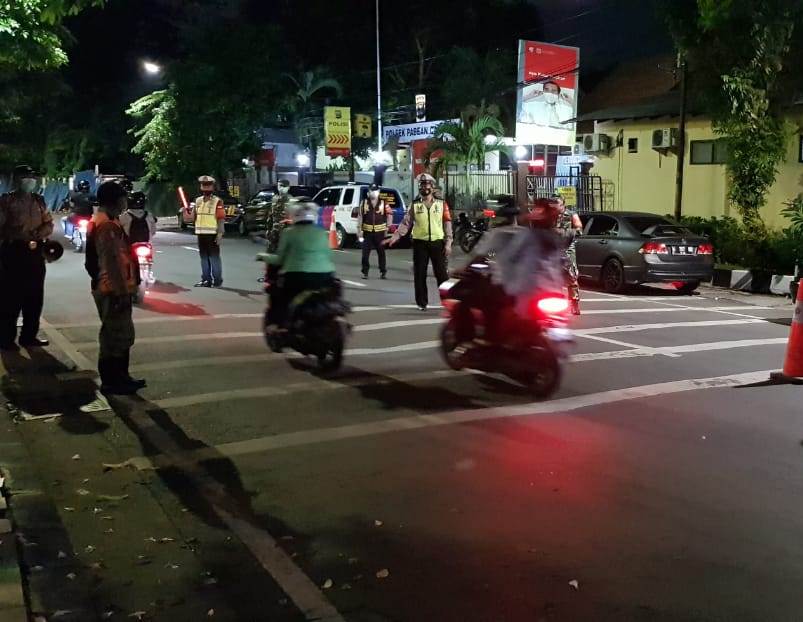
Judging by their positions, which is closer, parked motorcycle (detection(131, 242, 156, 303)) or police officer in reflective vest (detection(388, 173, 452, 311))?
police officer in reflective vest (detection(388, 173, 452, 311))

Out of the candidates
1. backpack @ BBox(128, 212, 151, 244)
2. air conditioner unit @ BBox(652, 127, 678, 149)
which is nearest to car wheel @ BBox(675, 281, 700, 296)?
air conditioner unit @ BBox(652, 127, 678, 149)

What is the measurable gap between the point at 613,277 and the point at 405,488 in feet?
A: 38.9

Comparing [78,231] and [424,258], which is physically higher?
[424,258]

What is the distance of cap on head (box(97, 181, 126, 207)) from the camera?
8156 millimetres

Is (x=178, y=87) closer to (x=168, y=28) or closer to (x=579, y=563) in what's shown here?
(x=168, y=28)

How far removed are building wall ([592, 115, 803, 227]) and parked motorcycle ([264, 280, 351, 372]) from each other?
1531cm

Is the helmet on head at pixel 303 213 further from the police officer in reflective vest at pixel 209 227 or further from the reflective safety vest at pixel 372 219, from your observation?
the reflective safety vest at pixel 372 219

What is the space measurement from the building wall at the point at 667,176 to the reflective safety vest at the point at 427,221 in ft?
38.0

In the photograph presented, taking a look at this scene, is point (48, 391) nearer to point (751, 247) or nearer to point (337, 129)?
point (751, 247)

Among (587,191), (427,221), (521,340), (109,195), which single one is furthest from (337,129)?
(521,340)

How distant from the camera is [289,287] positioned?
9.52m

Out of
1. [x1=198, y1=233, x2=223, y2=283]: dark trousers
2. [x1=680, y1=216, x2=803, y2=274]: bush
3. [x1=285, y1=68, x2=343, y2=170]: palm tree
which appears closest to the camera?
[x1=198, y1=233, x2=223, y2=283]: dark trousers

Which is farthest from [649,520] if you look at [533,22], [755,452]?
[533,22]

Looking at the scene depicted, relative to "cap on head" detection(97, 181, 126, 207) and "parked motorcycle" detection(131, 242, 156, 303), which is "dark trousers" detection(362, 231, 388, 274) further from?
"cap on head" detection(97, 181, 126, 207)
